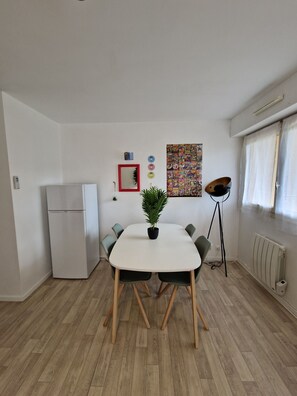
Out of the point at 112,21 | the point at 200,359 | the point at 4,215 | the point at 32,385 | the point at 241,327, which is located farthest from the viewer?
the point at 4,215

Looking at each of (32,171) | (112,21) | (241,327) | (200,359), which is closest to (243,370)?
(200,359)

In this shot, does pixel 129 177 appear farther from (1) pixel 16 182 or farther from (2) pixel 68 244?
(1) pixel 16 182

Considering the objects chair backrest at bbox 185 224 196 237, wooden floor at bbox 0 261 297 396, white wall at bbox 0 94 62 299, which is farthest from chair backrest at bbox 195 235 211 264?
white wall at bbox 0 94 62 299

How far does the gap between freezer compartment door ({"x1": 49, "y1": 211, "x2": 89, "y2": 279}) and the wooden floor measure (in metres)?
0.41

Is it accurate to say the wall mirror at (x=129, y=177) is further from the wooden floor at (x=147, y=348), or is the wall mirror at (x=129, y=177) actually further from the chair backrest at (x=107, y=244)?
the wooden floor at (x=147, y=348)

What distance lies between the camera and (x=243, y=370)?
1.44 metres

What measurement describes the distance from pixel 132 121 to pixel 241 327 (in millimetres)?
3172

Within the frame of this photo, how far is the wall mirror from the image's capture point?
3.21 meters

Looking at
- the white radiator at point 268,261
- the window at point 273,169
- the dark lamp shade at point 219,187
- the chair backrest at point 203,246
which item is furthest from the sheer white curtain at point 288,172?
the chair backrest at point 203,246

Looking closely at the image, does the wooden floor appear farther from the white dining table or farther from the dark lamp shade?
the dark lamp shade

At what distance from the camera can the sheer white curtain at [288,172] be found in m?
1.97

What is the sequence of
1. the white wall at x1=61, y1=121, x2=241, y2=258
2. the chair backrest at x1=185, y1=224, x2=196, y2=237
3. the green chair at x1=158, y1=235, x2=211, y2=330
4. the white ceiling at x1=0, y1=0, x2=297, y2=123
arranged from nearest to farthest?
1. the white ceiling at x1=0, y1=0, x2=297, y2=123
2. the green chair at x1=158, y1=235, x2=211, y2=330
3. the chair backrest at x1=185, y1=224, x2=196, y2=237
4. the white wall at x1=61, y1=121, x2=241, y2=258

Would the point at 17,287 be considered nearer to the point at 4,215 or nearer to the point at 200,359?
the point at 4,215

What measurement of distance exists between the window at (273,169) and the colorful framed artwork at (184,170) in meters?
0.74
